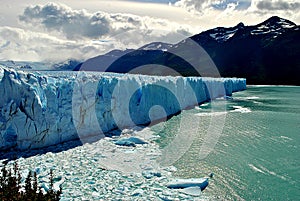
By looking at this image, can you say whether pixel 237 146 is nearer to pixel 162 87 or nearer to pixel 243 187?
pixel 243 187

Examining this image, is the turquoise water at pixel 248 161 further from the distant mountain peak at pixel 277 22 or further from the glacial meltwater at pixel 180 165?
the distant mountain peak at pixel 277 22

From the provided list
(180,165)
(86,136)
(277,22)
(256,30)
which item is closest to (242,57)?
(256,30)

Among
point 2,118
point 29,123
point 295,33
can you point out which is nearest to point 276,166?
point 29,123

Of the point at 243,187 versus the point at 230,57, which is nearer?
the point at 243,187

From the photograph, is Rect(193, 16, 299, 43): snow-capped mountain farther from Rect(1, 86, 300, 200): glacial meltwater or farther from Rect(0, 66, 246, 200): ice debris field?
Rect(0, 66, 246, 200): ice debris field

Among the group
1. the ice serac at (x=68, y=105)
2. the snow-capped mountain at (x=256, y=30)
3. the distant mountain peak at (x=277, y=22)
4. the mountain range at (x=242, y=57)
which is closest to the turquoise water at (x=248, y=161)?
the ice serac at (x=68, y=105)

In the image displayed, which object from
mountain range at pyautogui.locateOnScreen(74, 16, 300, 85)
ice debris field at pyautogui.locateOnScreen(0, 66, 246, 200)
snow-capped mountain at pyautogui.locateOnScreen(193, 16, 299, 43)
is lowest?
ice debris field at pyautogui.locateOnScreen(0, 66, 246, 200)

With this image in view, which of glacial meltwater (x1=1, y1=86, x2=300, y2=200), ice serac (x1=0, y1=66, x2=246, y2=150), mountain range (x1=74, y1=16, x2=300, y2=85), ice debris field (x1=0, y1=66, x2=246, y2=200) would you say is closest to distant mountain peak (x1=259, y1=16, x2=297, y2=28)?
mountain range (x1=74, y1=16, x2=300, y2=85)

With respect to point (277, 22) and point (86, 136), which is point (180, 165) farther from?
point (277, 22)
